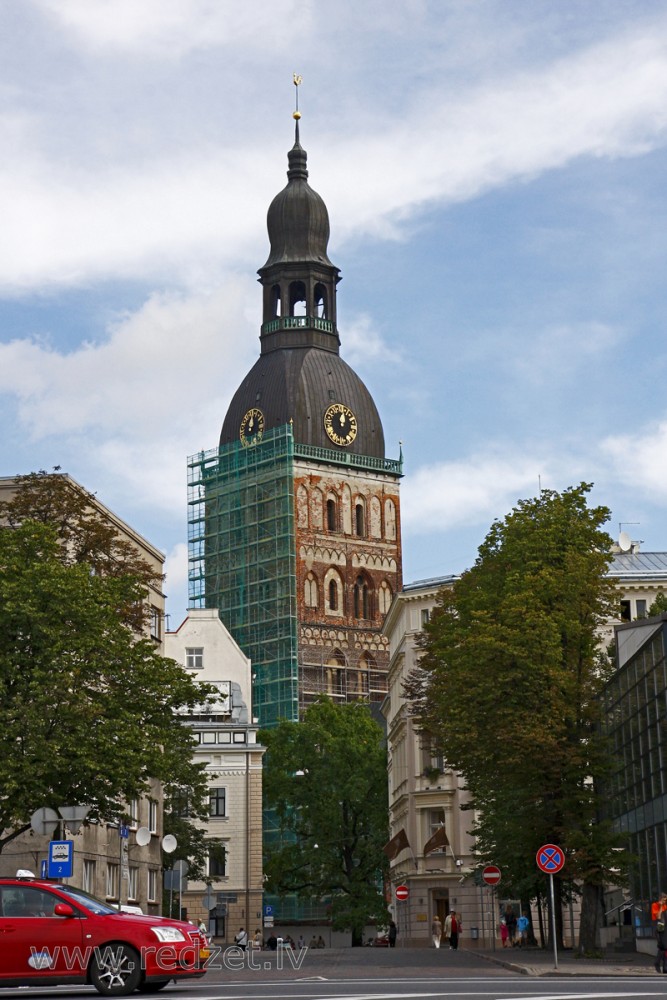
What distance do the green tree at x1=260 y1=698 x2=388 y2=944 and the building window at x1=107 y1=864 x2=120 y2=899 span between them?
45.5m

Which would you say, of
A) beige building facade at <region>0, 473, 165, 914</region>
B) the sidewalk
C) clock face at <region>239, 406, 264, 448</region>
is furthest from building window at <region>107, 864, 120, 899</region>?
clock face at <region>239, 406, 264, 448</region>

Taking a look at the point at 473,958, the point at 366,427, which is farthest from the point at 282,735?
the point at 473,958

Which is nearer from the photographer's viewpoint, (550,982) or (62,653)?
(550,982)

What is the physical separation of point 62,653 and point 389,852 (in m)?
51.2

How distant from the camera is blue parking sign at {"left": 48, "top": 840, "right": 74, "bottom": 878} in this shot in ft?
120

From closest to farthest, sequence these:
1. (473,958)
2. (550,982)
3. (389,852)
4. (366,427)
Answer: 1. (550,982)
2. (473,958)
3. (389,852)
4. (366,427)

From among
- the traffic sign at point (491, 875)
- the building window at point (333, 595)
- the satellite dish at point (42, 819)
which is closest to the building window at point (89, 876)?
the traffic sign at point (491, 875)

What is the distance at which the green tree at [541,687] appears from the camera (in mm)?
46281

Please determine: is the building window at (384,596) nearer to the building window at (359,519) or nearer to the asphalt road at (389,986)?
the building window at (359,519)

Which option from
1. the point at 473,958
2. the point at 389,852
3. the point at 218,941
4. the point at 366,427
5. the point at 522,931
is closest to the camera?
the point at 473,958

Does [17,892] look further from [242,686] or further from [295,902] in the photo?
[295,902]

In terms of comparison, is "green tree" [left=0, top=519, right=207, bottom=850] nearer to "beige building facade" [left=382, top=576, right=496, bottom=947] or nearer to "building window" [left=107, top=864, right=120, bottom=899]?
"building window" [left=107, top=864, right=120, bottom=899]

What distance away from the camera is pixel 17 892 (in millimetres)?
25562

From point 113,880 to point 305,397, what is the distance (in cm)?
9558
